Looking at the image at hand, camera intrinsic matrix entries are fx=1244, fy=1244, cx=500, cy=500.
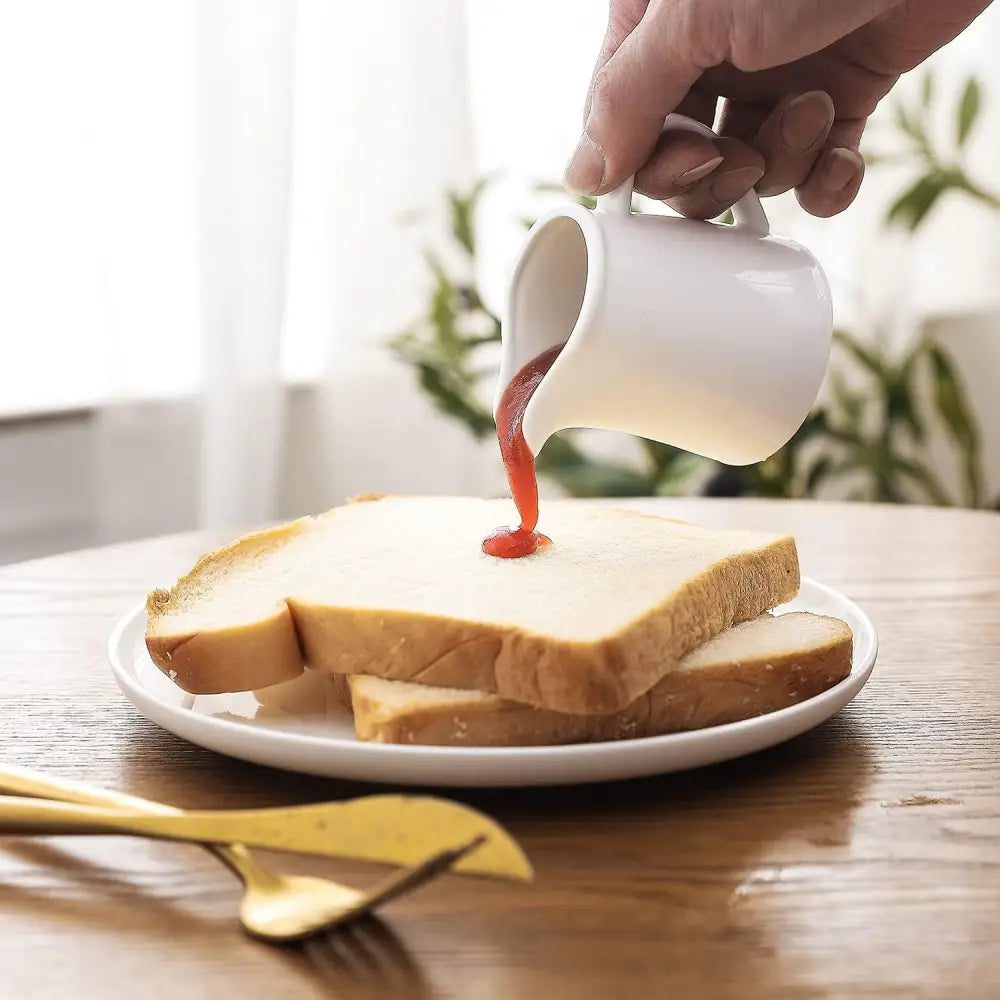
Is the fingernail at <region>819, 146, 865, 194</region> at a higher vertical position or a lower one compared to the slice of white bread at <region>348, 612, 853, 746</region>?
higher

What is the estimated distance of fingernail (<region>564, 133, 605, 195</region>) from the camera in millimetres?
1163

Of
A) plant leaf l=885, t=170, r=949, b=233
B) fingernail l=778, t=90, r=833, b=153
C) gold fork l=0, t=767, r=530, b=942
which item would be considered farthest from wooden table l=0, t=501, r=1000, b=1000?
plant leaf l=885, t=170, r=949, b=233

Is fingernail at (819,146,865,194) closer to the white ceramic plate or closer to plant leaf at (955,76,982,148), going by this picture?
the white ceramic plate

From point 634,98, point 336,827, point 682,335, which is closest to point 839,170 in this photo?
point 634,98

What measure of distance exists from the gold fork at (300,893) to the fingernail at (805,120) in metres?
0.94

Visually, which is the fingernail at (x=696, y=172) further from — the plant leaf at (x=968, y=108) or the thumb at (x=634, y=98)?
the plant leaf at (x=968, y=108)

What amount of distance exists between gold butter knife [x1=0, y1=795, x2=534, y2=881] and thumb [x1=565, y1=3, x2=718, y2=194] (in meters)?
0.69

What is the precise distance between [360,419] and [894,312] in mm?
1661

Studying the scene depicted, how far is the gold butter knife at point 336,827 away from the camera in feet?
2.07

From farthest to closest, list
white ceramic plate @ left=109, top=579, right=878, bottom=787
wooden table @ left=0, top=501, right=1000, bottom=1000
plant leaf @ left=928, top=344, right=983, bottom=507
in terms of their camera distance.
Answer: plant leaf @ left=928, top=344, right=983, bottom=507 < white ceramic plate @ left=109, top=579, right=878, bottom=787 < wooden table @ left=0, top=501, right=1000, bottom=1000

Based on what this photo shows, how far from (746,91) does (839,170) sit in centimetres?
14

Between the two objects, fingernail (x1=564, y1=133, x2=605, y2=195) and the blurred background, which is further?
the blurred background

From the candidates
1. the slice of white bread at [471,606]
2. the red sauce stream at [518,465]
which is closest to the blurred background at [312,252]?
the slice of white bread at [471,606]

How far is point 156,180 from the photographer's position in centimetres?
274
